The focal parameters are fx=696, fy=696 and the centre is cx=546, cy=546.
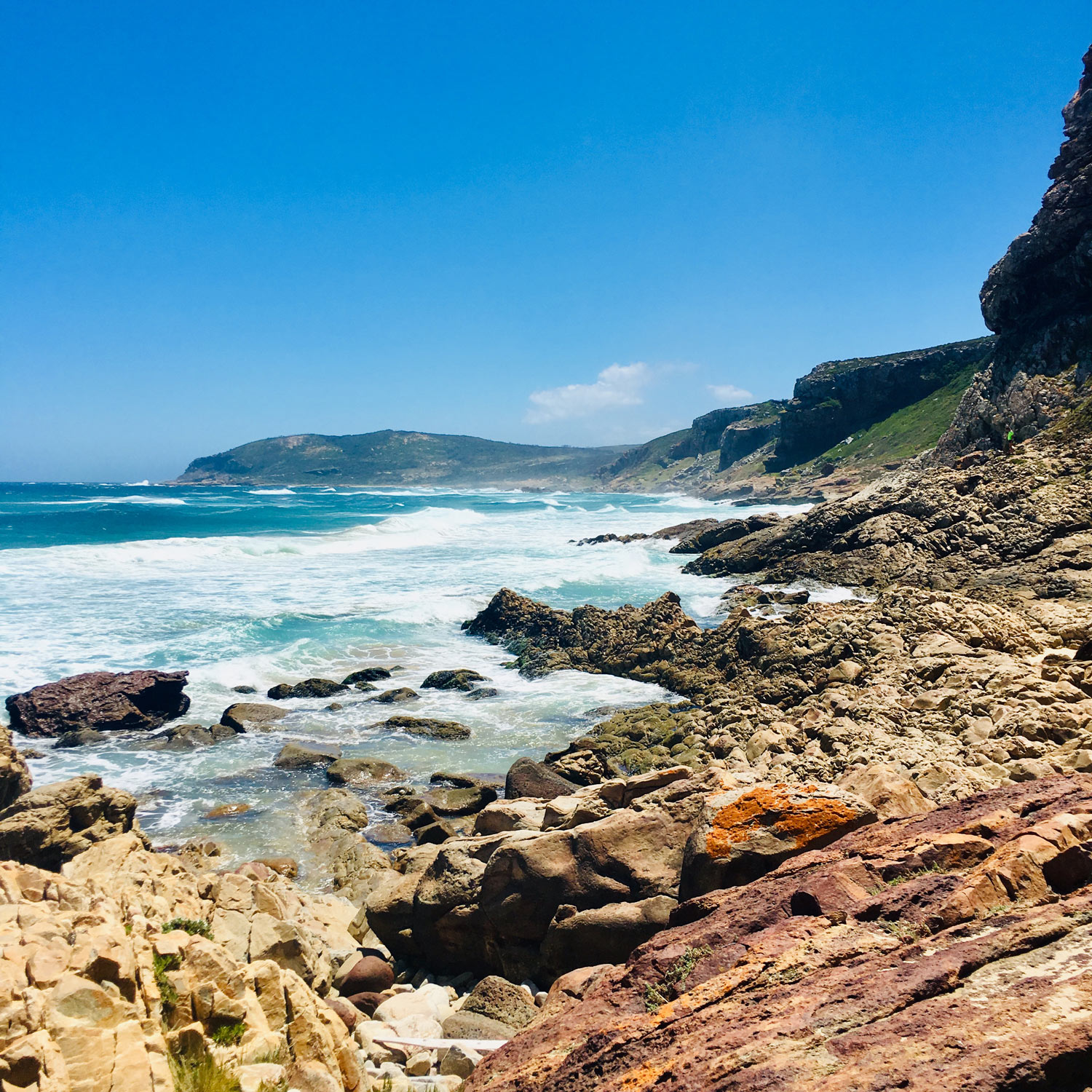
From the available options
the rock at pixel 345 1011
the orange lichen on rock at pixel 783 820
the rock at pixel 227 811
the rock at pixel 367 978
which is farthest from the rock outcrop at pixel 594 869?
the rock at pixel 227 811

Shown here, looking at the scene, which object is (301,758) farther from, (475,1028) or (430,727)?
(475,1028)

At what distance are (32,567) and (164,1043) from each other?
42180mm

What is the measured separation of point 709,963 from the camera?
4.45 metres

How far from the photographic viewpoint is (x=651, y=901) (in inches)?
254

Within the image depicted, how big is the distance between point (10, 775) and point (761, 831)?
1029cm

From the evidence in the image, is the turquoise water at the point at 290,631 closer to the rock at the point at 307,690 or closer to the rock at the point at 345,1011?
the rock at the point at 307,690

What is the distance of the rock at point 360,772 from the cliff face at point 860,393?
9292cm

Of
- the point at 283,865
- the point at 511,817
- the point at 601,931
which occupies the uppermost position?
the point at 601,931

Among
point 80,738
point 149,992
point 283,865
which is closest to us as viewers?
point 149,992

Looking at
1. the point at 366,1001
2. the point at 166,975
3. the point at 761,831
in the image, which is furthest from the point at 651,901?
the point at 166,975

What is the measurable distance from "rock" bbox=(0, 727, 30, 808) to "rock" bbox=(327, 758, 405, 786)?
534cm

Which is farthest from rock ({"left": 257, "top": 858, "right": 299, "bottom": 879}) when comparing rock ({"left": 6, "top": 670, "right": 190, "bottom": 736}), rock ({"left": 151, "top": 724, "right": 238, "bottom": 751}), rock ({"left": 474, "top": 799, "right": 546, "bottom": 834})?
rock ({"left": 6, "top": 670, "right": 190, "bottom": 736})

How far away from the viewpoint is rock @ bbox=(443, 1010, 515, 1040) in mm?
5953

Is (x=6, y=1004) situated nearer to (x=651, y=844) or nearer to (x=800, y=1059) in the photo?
(x=800, y=1059)
